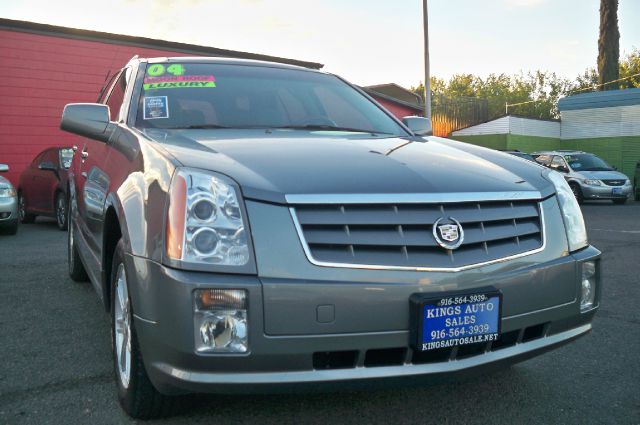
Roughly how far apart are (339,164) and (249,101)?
4.05 feet

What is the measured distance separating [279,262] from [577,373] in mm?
1908

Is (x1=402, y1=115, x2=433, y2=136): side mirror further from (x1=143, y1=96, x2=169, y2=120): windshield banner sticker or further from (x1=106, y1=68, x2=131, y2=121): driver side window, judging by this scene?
(x1=106, y1=68, x2=131, y2=121): driver side window

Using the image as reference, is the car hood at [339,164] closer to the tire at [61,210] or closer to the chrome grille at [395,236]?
the chrome grille at [395,236]

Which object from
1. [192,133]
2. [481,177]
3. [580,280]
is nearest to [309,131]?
[192,133]

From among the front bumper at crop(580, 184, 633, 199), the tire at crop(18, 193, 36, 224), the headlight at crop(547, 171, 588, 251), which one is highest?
the headlight at crop(547, 171, 588, 251)

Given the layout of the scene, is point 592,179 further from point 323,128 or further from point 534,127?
point 323,128

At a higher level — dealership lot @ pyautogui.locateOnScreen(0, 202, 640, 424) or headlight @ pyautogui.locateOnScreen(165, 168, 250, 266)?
headlight @ pyautogui.locateOnScreen(165, 168, 250, 266)

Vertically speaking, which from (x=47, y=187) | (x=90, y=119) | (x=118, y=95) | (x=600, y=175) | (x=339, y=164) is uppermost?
(x=118, y=95)

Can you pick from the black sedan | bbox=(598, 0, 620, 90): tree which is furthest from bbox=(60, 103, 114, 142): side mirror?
bbox=(598, 0, 620, 90): tree

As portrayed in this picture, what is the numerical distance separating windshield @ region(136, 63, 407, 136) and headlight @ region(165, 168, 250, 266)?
1.09 meters

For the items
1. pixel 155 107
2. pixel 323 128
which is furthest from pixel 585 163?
pixel 155 107

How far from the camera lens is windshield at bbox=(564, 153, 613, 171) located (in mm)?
18372

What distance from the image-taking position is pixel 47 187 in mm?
10562

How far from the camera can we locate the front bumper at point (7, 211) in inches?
368
